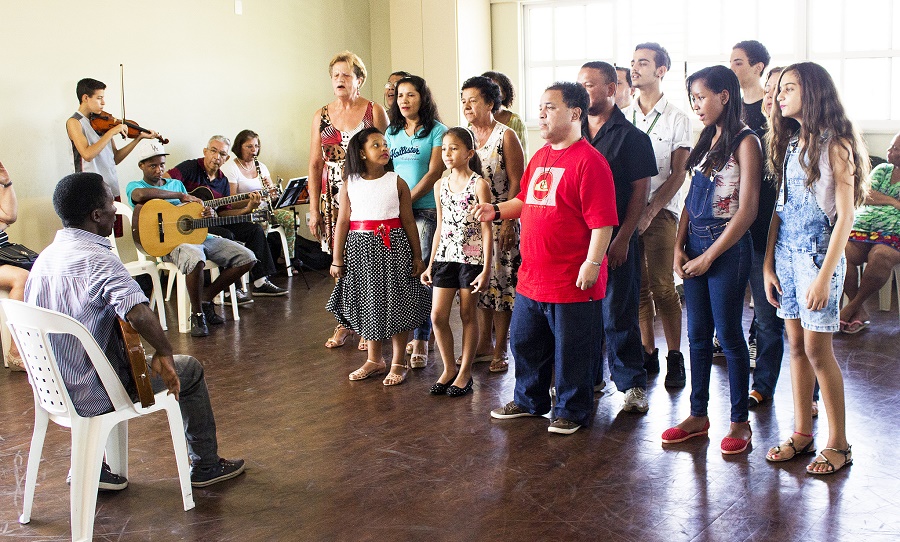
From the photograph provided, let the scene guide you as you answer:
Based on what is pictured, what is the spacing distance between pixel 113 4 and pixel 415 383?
4.12 m

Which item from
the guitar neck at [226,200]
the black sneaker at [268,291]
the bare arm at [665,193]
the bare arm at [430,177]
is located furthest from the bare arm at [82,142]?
the bare arm at [665,193]

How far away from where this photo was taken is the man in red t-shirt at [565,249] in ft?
11.5

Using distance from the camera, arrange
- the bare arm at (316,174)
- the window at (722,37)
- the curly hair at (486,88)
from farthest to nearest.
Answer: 1. the window at (722,37)
2. the bare arm at (316,174)
3. the curly hair at (486,88)

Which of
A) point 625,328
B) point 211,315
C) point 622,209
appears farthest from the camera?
point 211,315

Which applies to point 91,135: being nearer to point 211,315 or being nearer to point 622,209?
point 211,315

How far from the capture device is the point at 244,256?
6.42 meters

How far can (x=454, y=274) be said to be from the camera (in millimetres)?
4336

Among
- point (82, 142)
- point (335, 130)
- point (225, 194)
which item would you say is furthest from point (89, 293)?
point (225, 194)

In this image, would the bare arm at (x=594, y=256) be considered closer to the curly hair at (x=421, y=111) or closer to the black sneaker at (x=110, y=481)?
the curly hair at (x=421, y=111)

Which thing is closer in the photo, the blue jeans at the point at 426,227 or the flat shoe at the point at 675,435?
the flat shoe at the point at 675,435

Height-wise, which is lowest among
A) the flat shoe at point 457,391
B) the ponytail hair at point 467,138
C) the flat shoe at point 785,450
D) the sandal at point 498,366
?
the flat shoe at point 785,450

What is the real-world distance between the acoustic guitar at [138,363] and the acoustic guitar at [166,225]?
125 inches

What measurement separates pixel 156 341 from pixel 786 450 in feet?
7.34

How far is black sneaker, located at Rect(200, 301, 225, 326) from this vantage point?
20.3ft
